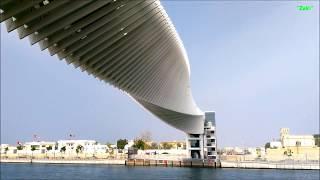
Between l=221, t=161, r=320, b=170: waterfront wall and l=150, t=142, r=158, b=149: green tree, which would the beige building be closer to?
l=221, t=161, r=320, b=170: waterfront wall

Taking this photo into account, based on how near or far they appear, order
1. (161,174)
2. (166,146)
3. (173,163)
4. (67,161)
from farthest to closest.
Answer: (166,146) → (67,161) → (173,163) → (161,174)

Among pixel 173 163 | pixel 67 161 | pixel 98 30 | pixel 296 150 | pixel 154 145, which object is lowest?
pixel 67 161

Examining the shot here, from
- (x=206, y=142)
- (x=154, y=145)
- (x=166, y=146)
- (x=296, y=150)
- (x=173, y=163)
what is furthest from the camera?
(x=166, y=146)

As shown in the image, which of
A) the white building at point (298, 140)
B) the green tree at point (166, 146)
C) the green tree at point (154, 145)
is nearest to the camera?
the white building at point (298, 140)

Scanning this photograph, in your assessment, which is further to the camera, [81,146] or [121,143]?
[81,146]

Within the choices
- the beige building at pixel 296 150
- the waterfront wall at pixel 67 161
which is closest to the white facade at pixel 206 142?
the beige building at pixel 296 150

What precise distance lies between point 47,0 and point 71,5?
48 centimetres

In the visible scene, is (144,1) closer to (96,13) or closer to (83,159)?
(96,13)

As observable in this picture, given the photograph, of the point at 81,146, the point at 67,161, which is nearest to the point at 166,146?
the point at 81,146

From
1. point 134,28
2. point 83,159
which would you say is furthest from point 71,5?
point 83,159

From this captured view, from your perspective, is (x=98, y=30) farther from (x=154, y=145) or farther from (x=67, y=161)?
(x=154, y=145)

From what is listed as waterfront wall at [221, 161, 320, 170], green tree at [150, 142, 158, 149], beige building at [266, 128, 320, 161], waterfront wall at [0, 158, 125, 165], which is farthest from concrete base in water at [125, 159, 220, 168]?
green tree at [150, 142, 158, 149]

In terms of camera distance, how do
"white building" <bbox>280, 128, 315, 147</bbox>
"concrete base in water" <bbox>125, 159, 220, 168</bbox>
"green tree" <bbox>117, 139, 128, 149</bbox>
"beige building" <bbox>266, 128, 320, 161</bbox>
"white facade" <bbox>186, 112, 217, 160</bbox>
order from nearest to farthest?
1. "concrete base in water" <bbox>125, 159, 220, 168</bbox>
2. "beige building" <bbox>266, 128, 320, 161</bbox>
3. "white facade" <bbox>186, 112, 217, 160</bbox>
4. "white building" <bbox>280, 128, 315, 147</bbox>
5. "green tree" <bbox>117, 139, 128, 149</bbox>

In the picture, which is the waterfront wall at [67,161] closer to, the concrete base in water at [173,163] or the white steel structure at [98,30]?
the concrete base in water at [173,163]
